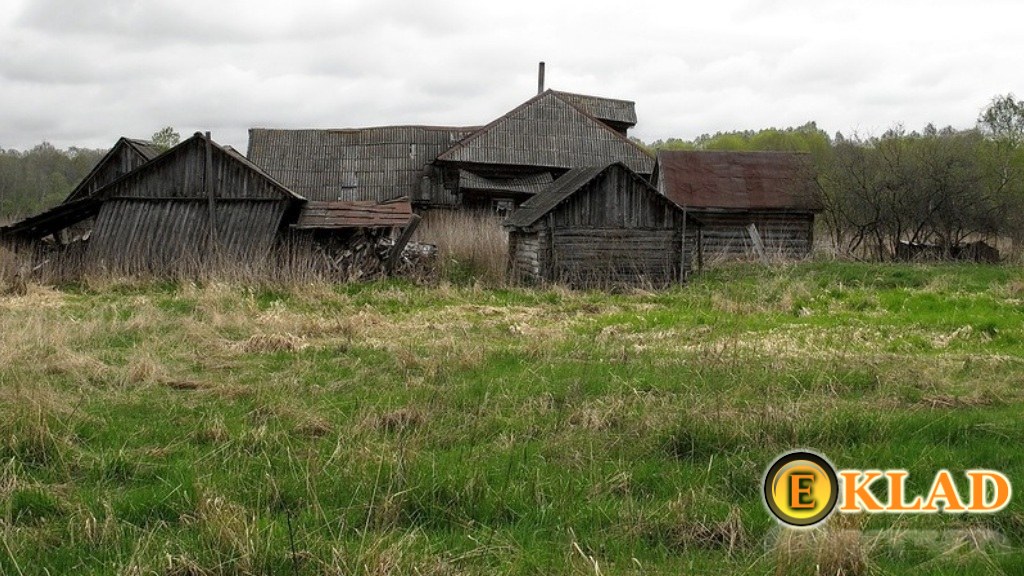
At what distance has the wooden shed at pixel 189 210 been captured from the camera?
21188 millimetres

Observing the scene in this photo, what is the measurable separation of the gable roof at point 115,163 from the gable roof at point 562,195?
12.4 metres

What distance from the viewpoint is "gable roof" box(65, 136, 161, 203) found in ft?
88.8

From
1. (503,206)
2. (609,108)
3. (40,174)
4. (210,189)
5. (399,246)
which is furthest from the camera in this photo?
(40,174)

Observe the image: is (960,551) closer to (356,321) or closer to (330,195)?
(356,321)

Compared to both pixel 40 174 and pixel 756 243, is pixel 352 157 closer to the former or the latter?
pixel 756 243

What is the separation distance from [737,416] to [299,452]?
3.13 metres

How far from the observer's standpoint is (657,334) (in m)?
11.8

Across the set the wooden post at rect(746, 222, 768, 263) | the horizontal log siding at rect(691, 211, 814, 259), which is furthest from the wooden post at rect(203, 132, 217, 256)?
the horizontal log siding at rect(691, 211, 814, 259)

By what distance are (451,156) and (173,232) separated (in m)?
16.2

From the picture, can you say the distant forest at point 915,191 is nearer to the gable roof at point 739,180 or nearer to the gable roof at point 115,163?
the gable roof at point 739,180

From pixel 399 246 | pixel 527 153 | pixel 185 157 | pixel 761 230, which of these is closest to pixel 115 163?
pixel 185 157

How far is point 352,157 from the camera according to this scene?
4000 cm

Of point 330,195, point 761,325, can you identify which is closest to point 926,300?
point 761,325

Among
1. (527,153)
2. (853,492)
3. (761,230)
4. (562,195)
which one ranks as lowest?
(853,492)
